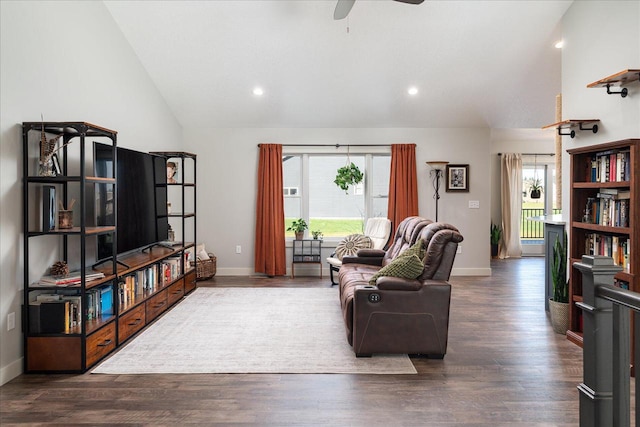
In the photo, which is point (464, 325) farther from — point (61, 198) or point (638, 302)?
point (61, 198)

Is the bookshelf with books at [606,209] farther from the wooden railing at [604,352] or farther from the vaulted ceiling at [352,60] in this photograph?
the wooden railing at [604,352]

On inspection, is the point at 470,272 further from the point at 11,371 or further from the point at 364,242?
the point at 11,371

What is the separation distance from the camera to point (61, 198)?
12.1ft

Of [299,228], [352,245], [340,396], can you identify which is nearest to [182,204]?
[299,228]

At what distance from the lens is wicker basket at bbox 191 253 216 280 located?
21.5 ft

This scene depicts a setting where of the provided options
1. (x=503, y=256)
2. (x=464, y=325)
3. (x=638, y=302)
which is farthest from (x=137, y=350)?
(x=503, y=256)

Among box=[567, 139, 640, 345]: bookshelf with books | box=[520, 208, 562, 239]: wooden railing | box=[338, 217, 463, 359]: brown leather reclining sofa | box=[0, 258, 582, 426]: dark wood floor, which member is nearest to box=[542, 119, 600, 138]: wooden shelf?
box=[567, 139, 640, 345]: bookshelf with books

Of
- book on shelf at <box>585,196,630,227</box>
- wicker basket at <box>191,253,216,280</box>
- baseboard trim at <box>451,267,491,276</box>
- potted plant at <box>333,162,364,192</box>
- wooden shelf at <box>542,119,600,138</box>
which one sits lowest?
baseboard trim at <box>451,267,491,276</box>

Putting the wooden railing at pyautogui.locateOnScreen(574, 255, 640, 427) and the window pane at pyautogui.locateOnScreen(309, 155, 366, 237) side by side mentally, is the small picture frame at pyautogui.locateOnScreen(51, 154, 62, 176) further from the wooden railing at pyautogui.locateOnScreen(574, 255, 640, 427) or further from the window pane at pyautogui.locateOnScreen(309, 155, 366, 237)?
the window pane at pyautogui.locateOnScreen(309, 155, 366, 237)

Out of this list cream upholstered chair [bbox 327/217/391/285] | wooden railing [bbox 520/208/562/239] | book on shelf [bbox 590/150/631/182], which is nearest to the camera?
book on shelf [bbox 590/150/631/182]

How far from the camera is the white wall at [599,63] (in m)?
3.40

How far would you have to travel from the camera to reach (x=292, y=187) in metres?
7.27

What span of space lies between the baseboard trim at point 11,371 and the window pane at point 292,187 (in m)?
4.46

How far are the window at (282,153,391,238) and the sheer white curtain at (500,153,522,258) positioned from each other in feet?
12.4
